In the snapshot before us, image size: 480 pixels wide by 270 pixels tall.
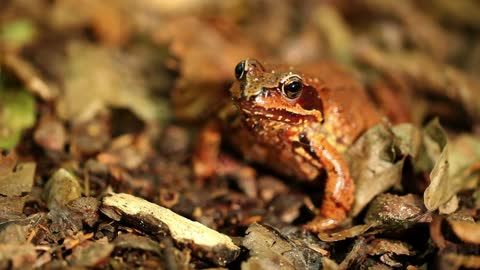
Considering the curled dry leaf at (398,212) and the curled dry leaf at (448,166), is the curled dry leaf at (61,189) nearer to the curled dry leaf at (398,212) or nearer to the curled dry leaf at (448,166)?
the curled dry leaf at (398,212)

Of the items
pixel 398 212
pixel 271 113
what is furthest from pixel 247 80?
pixel 398 212

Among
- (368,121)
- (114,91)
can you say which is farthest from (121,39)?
(368,121)

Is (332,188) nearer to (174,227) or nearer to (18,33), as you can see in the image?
(174,227)

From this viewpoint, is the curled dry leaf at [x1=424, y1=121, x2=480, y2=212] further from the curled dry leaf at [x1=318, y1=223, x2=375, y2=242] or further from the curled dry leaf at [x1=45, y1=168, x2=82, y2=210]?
the curled dry leaf at [x1=45, y1=168, x2=82, y2=210]

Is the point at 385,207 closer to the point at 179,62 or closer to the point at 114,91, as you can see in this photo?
the point at 179,62

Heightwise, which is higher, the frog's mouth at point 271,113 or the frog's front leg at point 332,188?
the frog's mouth at point 271,113

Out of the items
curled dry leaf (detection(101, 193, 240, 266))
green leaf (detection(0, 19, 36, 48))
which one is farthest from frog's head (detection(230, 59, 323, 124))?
green leaf (detection(0, 19, 36, 48))

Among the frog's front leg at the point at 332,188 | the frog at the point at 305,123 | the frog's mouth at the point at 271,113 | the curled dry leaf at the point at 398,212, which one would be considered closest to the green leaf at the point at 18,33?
the frog at the point at 305,123
